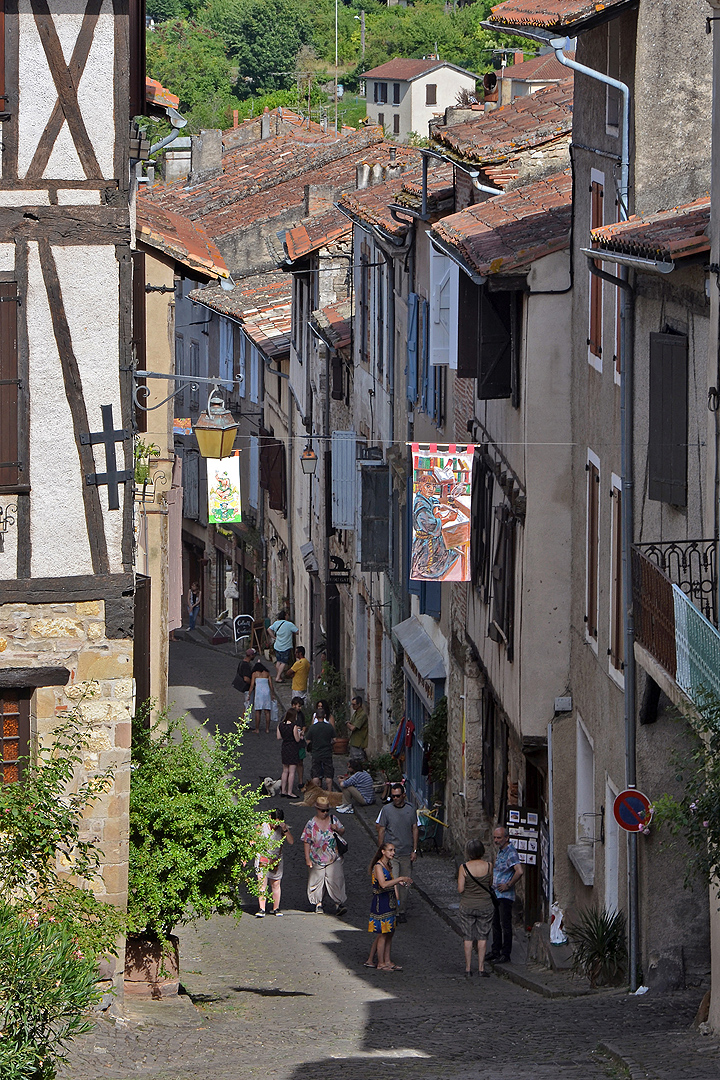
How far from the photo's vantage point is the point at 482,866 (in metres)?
16.3

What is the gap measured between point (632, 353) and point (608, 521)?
1.88 meters

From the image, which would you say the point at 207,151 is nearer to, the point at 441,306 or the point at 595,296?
the point at 441,306

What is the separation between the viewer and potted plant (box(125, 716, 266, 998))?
13.6 metres

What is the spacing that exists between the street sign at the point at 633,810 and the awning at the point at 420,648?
9366 mm

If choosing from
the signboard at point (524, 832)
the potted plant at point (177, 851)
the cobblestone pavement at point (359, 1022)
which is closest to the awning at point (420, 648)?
the cobblestone pavement at point (359, 1022)

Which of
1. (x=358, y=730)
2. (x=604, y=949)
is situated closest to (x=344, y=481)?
(x=358, y=730)

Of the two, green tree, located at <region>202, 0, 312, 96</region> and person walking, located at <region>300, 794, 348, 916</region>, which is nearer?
person walking, located at <region>300, 794, 348, 916</region>

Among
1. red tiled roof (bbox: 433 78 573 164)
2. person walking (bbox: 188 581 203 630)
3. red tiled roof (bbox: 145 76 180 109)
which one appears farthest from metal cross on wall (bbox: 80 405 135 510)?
person walking (bbox: 188 581 203 630)

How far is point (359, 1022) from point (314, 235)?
75.1ft

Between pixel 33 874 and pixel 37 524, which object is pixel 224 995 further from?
pixel 37 524

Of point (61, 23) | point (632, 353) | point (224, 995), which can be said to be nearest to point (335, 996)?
point (224, 995)

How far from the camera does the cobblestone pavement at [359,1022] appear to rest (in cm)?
1105

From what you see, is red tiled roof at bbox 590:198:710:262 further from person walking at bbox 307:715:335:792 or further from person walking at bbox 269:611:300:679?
person walking at bbox 269:611:300:679

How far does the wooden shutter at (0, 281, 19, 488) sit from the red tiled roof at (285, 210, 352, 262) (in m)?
20.6
